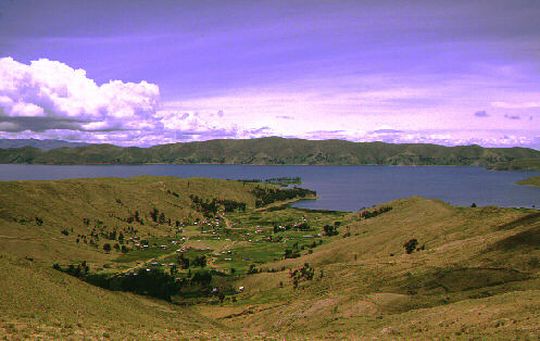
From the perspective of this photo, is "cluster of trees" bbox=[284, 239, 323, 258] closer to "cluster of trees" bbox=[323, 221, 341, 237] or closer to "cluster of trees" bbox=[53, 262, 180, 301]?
"cluster of trees" bbox=[323, 221, 341, 237]

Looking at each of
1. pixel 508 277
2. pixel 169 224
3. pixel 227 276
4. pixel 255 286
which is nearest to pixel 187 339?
pixel 508 277

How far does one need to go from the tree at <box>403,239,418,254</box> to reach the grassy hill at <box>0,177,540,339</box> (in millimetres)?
1393

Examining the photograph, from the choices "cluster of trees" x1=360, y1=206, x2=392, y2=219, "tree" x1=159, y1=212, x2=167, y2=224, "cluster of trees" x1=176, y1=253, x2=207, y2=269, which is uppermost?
"cluster of trees" x1=360, y1=206, x2=392, y2=219

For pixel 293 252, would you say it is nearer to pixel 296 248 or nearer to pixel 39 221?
pixel 296 248

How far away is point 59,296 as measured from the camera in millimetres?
48562

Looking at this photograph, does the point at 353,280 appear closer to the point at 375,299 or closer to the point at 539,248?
the point at 375,299

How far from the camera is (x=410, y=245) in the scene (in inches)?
3482

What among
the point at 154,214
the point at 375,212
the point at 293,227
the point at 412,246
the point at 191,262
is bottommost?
the point at 191,262

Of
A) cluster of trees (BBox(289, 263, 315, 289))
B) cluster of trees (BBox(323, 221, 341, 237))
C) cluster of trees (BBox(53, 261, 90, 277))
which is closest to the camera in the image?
cluster of trees (BBox(289, 263, 315, 289))

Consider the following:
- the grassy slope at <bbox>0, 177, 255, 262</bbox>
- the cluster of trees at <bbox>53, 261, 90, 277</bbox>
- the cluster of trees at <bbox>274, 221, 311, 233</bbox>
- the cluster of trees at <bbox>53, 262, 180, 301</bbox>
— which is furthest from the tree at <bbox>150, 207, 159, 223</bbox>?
the cluster of trees at <bbox>53, 262, 180, 301</bbox>

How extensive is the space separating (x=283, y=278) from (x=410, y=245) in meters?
26.9

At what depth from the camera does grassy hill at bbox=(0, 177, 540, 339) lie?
40312 millimetres

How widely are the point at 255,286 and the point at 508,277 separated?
47.4m

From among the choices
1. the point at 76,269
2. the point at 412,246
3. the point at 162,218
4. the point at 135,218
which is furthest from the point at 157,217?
the point at 412,246
